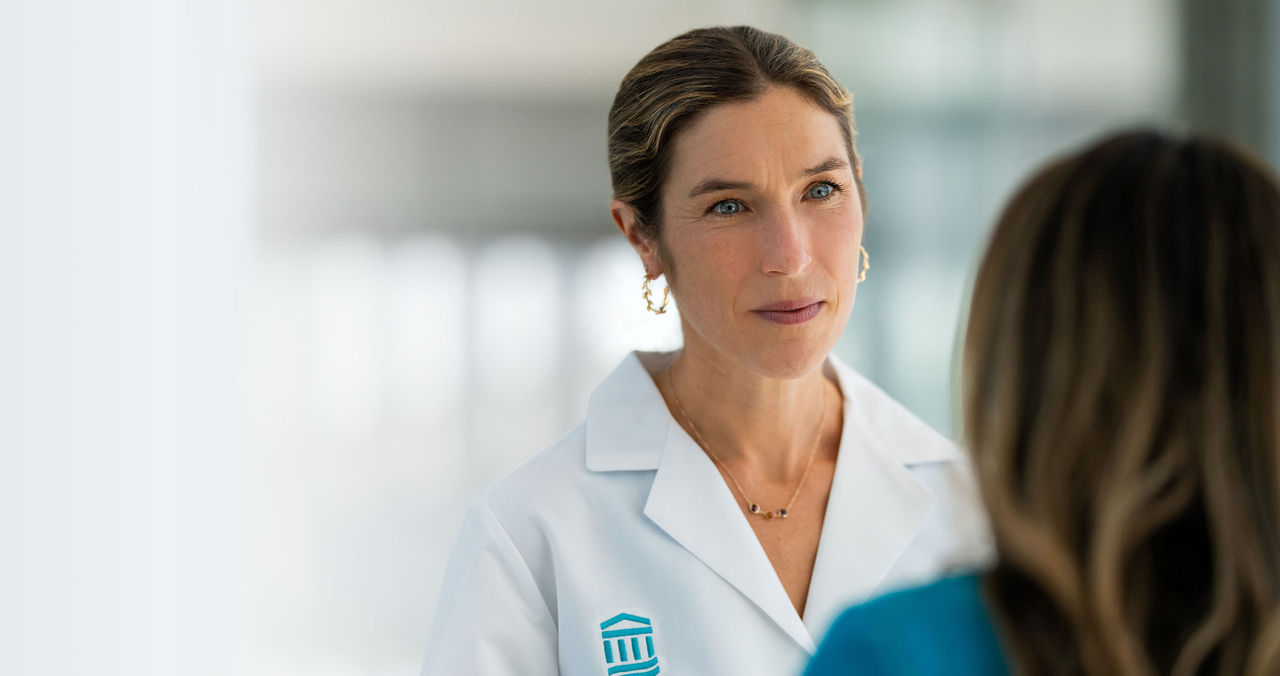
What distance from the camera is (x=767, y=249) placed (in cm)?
154

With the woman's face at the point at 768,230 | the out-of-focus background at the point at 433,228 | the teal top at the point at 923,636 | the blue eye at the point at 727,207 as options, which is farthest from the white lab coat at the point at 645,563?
the out-of-focus background at the point at 433,228

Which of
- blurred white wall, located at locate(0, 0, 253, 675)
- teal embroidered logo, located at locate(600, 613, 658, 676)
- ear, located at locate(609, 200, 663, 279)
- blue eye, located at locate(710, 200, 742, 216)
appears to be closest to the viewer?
teal embroidered logo, located at locate(600, 613, 658, 676)

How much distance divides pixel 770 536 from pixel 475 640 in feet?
1.40

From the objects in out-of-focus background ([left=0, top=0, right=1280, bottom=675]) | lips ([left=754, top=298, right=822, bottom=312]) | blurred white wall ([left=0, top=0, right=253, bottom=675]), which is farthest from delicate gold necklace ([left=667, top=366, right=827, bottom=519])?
out-of-focus background ([left=0, top=0, right=1280, bottom=675])

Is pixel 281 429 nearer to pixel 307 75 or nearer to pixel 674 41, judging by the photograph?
pixel 307 75

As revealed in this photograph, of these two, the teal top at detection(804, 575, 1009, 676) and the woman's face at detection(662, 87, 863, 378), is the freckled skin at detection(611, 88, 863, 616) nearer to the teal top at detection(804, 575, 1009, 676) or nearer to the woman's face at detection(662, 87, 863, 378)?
the woman's face at detection(662, 87, 863, 378)

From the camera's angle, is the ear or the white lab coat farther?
the ear

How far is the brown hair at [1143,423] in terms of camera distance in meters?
0.74

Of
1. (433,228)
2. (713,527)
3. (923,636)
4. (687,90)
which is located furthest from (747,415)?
(433,228)

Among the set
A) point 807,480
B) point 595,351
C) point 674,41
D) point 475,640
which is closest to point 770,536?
point 807,480

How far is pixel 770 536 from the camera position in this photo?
1624 millimetres

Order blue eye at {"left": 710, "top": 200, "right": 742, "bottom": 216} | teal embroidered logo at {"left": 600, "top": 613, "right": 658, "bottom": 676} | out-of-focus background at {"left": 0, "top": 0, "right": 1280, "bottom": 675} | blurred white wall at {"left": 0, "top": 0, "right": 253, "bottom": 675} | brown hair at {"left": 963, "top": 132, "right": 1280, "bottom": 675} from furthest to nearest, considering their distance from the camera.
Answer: out-of-focus background at {"left": 0, "top": 0, "right": 1280, "bottom": 675} → blurred white wall at {"left": 0, "top": 0, "right": 253, "bottom": 675} → blue eye at {"left": 710, "top": 200, "right": 742, "bottom": 216} → teal embroidered logo at {"left": 600, "top": 613, "right": 658, "bottom": 676} → brown hair at {"left": 963, "top": 132, "right": 1280, "bottom": 675}

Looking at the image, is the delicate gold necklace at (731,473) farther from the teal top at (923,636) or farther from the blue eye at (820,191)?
the teal top at (923,636)

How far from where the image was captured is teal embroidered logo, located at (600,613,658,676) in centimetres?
148
